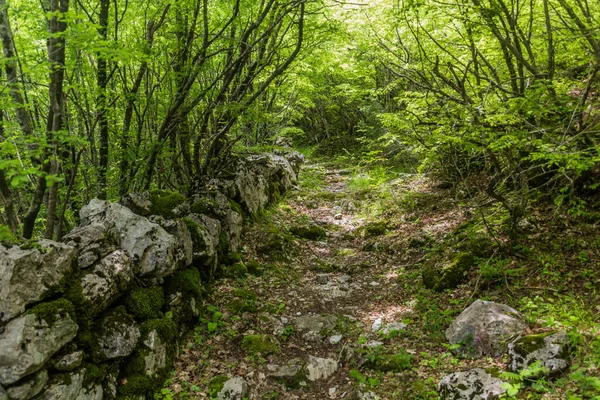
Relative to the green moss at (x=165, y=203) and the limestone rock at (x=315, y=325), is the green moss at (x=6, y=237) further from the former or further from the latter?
the limestone rock at (x=315, y=325)

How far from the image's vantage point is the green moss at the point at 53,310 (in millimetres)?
4031

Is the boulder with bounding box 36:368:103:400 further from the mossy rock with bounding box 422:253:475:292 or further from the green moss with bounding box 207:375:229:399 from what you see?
the mossy rock with bounding box 422:253:475:292

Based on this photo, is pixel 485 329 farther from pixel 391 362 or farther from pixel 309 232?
pixel 309 232

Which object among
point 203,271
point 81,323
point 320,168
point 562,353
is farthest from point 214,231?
point 320,168

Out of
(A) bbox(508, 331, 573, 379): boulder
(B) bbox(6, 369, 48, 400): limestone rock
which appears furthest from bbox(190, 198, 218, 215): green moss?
(A) bbox(508, 331, 573, 379): boulder

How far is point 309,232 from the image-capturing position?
35.1ft

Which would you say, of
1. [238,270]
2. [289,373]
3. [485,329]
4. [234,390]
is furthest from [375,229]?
[234,390]

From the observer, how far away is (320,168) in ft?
68.0

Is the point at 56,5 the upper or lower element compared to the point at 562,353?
upper

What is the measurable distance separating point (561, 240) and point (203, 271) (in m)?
6.49

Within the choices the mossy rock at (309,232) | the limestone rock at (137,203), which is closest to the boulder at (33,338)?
the limestone rock at (137,203)

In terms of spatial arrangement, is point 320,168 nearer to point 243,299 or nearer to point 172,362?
point 243,299

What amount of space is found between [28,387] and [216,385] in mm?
2086

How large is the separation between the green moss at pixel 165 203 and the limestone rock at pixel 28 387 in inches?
138
